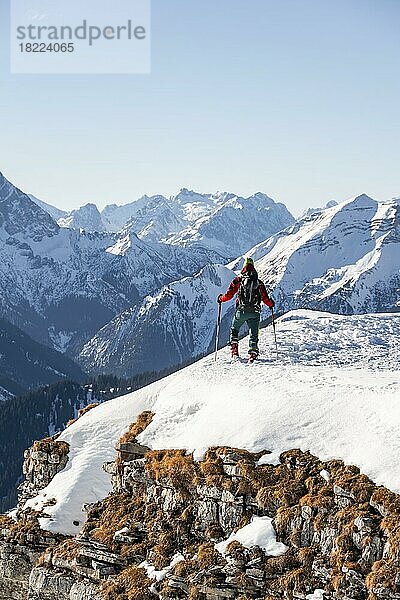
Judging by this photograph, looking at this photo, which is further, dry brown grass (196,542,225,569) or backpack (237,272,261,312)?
backpack (237,272,261,312)

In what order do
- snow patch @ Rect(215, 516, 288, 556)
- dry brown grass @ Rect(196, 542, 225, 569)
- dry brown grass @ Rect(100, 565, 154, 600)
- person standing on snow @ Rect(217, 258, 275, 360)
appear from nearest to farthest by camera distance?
snow patch @ Rect(215, 516, 288, 556) < dry brown grass @ Rect(196, 542, 225, 569) < dry brown grass @ Rect(100, 565, 154, 600) < person standing on snow @ Rect(217, 258, 275, 360)

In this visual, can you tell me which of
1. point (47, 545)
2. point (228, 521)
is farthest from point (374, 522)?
point (47, 545)

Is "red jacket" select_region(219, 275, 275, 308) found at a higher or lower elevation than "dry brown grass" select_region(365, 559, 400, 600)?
higher

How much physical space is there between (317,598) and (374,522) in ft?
8.37

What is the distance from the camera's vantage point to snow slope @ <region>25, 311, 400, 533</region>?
23.1 meters

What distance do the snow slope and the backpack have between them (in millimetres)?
2479

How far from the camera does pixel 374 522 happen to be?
20.0 meters

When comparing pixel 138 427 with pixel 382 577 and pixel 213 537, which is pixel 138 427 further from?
pixel 382 577

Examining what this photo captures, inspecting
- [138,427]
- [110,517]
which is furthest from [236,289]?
[110,517]

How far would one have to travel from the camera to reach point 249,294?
3253 centimetres

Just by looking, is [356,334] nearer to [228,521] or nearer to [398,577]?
[228,521]

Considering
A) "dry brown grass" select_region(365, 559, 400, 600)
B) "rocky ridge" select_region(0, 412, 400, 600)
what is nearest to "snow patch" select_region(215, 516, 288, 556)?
"rocky ridge" select_region(0, 412, 400, 600)

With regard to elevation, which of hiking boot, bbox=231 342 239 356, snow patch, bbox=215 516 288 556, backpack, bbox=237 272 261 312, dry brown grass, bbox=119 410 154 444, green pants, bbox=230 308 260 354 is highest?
backpack, bbox=237 272 261 312

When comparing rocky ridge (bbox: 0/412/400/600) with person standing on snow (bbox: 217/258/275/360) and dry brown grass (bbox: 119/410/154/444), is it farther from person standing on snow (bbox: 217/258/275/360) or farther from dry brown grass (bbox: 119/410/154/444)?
person standing on snow (bbox: 217/258/275/360)
